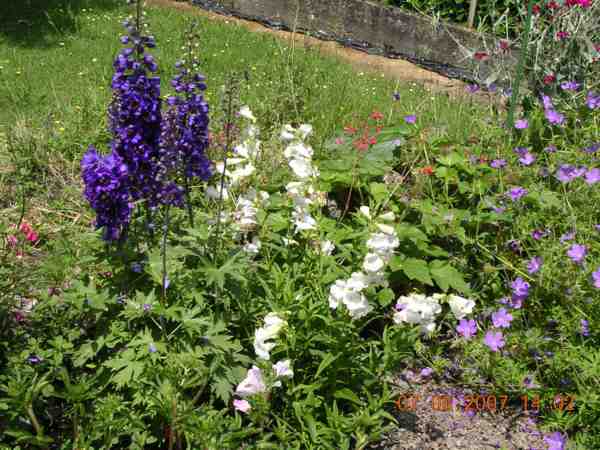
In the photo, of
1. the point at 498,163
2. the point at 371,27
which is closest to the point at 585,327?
the point at 498,163

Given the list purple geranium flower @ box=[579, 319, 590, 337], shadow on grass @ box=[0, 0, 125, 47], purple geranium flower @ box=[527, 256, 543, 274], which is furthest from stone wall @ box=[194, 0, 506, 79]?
purple geranium flower @ box=[579, 319, 590, 337]

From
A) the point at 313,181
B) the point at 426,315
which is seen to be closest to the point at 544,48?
the point at 313,181

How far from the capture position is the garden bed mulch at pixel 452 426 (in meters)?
2.49

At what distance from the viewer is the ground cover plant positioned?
2.21 m

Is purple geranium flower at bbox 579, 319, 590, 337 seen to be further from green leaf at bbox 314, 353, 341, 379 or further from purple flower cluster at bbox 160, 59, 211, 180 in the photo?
purple flower cluster at bbox 160, 59, 211, 180

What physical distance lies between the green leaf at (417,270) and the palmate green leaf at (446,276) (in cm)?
4

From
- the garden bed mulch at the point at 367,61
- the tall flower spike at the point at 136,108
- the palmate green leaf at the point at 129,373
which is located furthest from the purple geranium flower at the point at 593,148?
the garden bed mulch at the point at 367,61

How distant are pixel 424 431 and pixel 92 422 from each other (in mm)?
1294

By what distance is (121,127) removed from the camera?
230cm

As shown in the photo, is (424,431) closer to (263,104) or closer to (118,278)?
(118,278)

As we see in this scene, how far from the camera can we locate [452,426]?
102 inches

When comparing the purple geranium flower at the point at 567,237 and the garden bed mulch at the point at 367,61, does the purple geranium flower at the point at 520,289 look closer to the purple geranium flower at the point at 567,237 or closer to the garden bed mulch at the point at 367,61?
the purple geranium flower at the point at 567,237

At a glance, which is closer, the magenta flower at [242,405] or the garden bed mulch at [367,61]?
the magenta flower at [242,405]
